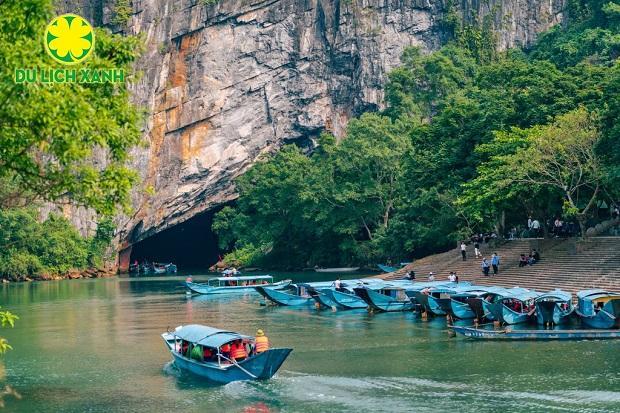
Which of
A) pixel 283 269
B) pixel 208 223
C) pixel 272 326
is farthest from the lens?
pixel 208 223

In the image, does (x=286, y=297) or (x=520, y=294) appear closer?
(x=520, y=294)

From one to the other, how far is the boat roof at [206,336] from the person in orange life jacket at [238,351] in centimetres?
18

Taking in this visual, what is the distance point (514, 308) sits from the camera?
29766mm

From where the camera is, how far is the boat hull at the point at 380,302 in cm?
3612

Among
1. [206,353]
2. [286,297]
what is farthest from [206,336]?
[286,297]

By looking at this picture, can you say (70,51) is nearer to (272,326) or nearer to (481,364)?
(481,364)

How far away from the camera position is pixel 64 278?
71.6 meters

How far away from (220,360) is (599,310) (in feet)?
39.3

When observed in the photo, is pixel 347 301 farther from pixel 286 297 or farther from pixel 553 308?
pixel 553 308

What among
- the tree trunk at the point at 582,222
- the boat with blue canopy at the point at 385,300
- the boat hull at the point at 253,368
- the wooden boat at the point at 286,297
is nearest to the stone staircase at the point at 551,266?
the tree trunk at the point at 582,222

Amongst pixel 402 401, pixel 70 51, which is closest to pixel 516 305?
pixel 402 401

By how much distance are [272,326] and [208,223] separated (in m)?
50.8

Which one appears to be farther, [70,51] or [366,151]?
[366,151]

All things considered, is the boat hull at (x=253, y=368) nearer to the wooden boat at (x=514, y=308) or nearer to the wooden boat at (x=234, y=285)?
the wooden boat at (x=514, y=308)
